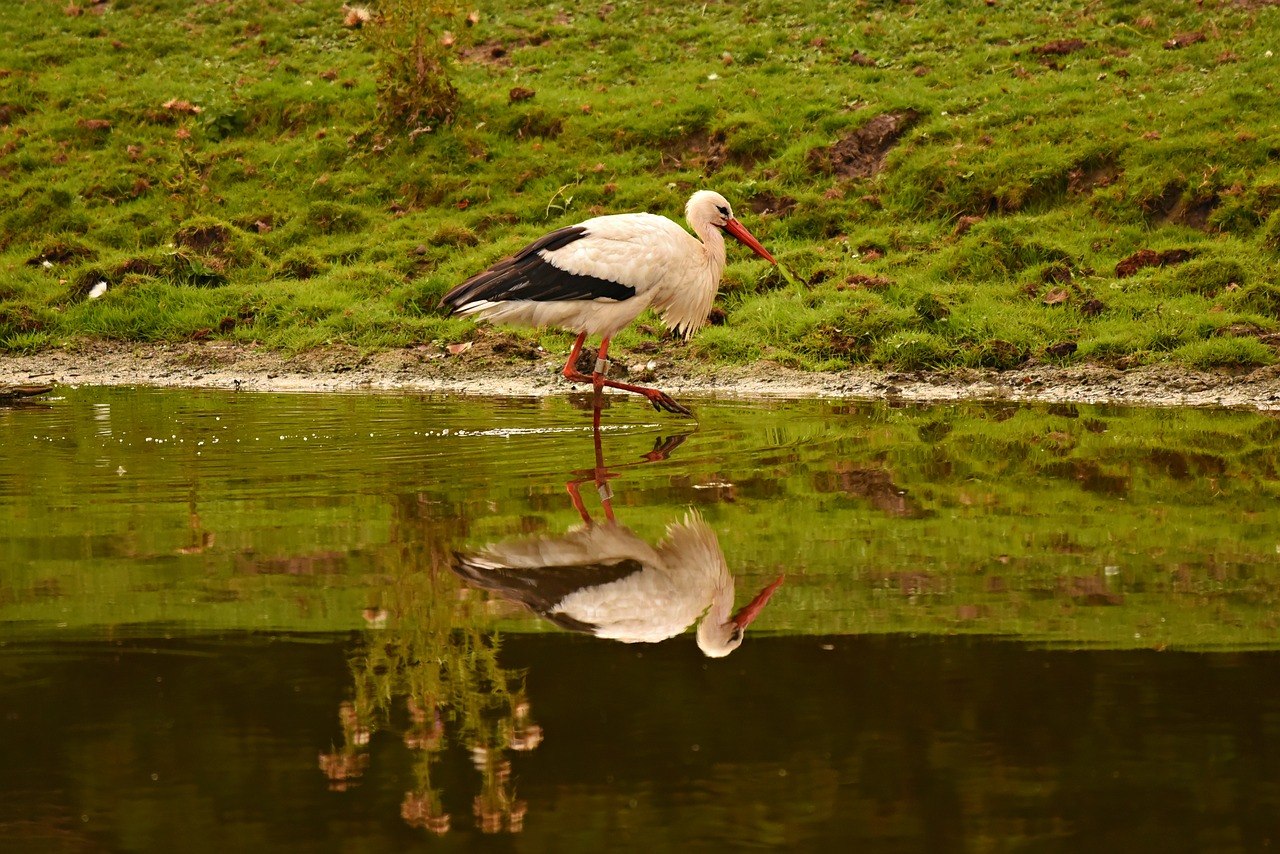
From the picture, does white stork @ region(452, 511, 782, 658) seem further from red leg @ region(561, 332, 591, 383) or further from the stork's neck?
the stork's neck

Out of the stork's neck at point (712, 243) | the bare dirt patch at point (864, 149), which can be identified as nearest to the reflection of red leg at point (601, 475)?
the stork's neck at point (712, 243)

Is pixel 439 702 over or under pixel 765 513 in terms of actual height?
under

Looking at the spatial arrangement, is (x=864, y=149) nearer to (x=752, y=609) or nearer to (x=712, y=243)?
(x=712, y=243)

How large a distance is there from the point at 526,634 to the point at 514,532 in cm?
179

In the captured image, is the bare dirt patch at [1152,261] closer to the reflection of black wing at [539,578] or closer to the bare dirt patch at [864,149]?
the bare dirt patch at [864,149]

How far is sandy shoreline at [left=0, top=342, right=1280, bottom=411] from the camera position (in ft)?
38.2

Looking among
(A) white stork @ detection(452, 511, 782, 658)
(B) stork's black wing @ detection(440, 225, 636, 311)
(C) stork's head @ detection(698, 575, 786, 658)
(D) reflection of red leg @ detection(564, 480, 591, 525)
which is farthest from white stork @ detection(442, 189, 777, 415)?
(C) stork's head @ detection(698, 575, 786, 658)

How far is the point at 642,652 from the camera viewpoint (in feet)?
15.1

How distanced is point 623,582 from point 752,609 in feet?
2.06

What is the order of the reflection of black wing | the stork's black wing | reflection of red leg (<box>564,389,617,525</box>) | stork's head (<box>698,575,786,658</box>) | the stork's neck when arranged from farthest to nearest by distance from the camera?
the stork's neck → the stork's black wing → reflection of red leg (<box>564,389,617,525</box>) → the reflection of black wing → stork's head (<box>698,575,786,658</box>)

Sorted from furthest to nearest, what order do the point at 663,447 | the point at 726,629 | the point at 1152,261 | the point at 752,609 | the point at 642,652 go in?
the point at 1152,261, the point at 663,447, the point at 752,609, the point at 726,629, the point at 642,652

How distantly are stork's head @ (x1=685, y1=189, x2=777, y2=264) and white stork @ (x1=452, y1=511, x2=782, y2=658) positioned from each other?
5.23 meters

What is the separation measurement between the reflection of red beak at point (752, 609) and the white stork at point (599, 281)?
5034 mm

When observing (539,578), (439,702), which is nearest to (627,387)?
(539,578)
